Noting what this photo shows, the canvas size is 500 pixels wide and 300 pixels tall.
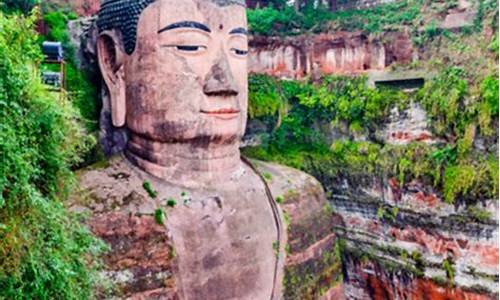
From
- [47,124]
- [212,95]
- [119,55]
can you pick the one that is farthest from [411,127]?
[47,124]

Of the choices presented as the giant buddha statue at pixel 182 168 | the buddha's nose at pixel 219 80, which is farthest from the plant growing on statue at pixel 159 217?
the buddha's nose at pixel 219 80

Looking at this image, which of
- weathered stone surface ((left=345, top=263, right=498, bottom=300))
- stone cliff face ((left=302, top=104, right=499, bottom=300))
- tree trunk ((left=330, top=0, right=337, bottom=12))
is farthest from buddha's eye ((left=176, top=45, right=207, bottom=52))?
tree trunk ((left=330, top=0, right=337, bottom=12))

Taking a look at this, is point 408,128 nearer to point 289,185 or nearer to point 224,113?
point 289,185

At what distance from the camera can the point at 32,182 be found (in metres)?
3.84

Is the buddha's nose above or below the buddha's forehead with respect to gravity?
below

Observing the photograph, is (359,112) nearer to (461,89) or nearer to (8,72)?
(461,89)

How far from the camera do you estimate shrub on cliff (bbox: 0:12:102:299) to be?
10.9 feet

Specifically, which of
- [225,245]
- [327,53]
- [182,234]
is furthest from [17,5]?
[327,53]

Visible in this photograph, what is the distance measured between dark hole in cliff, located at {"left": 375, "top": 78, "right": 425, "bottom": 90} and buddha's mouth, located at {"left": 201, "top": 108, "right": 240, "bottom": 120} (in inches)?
209

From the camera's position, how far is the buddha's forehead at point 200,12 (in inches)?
274

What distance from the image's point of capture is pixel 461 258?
904 cm

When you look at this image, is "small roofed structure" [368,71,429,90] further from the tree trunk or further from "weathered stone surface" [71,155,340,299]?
"weathered stone surface" [71,155,340,299]

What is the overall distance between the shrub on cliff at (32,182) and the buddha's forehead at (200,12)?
121 inches

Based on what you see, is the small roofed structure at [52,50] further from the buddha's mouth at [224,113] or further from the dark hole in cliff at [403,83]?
the dark hole in cliff at [403,83]
